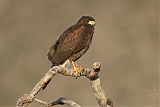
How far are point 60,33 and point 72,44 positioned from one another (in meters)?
15.2

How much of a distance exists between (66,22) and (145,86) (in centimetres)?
566

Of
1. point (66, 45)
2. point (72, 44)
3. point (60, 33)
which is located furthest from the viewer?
point (60, 33)

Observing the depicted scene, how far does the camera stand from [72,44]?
9.88m

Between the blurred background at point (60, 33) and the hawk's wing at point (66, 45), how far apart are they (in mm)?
9491

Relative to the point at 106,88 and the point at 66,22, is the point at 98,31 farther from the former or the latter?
the point at 106,88

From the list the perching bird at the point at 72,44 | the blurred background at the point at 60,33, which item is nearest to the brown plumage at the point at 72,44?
the perching bird at the point at 72,44

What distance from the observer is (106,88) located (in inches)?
851

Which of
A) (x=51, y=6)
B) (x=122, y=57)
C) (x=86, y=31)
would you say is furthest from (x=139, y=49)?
(x=86, y=31)

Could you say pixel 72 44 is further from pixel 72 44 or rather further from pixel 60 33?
pixel 60 33

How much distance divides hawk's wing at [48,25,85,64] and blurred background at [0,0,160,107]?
9491 mm

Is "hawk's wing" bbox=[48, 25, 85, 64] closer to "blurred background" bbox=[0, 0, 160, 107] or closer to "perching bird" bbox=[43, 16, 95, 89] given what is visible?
"perching bird" bbox=[43, 16, 95, 89]

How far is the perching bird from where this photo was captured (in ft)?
31.6

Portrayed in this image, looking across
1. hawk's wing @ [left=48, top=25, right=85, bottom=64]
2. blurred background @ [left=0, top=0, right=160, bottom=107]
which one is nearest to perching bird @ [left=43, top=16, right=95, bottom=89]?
hawk's wing @ [left=48, top=25, right=85, bottom=64]

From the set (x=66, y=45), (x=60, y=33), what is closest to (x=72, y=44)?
(x=66, y=45)
